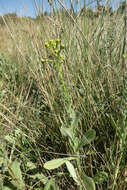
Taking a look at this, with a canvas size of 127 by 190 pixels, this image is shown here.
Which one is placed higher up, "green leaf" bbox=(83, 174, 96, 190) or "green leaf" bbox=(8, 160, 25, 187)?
"green leaf" bbox=(8, 160, 25, 187)

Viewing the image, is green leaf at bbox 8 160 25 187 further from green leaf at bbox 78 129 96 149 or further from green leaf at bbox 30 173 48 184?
green leaf at bbox 78 129 96 149

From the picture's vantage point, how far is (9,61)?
2205 millimetres

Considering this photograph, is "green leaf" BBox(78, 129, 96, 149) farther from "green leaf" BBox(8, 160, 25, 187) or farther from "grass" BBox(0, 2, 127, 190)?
"green leaf" BBox(8, 160, 25, 187)

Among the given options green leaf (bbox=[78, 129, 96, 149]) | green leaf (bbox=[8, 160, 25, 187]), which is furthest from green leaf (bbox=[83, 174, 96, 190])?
green leaf (bbox=[8, 160, 25, 187])

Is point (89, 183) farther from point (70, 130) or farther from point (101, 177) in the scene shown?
point (70, 130)

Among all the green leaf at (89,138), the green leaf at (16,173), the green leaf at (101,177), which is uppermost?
the green leaf at (89,138)

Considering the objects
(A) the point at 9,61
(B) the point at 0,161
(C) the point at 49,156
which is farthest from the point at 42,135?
(A) the point at 9,61

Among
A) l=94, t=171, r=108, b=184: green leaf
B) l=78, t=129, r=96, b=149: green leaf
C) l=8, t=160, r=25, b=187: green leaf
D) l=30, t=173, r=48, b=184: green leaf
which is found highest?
l=78, t=129, r=96, b=149: green leaf

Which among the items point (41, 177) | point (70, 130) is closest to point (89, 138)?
point (70, 130)

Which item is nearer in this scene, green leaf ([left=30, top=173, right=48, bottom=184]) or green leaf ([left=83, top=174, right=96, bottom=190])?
green leaf ([left=83, top=174, right=96, bottom=190])

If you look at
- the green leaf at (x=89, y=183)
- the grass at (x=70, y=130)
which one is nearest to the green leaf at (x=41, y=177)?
the grass at (x=70, y=130)

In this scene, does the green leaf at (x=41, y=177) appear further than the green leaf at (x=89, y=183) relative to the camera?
Yes

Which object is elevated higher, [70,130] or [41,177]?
[70,130]

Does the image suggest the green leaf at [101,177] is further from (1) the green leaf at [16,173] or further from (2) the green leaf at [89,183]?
(1) the green leaf at [16,173]
